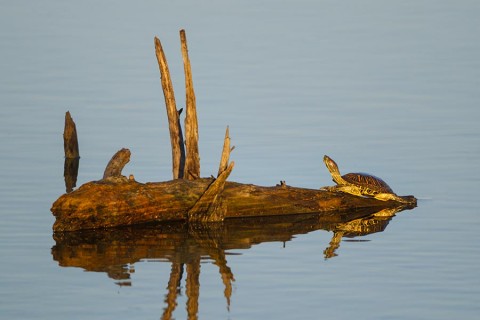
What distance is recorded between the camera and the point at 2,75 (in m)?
43.3

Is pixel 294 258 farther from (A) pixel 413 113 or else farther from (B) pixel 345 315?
(A) pixel 413 113

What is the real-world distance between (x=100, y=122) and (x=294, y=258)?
1466 centimetres

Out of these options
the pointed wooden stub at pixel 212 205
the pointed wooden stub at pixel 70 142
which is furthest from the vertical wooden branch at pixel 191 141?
the pointed wooden stub at pixel 70 142

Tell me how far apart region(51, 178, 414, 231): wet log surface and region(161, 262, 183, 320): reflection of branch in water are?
2648 millimetres

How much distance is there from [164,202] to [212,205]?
2.93ft

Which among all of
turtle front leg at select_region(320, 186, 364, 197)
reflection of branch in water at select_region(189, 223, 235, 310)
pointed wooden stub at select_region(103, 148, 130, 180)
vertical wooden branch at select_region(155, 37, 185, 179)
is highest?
vertical wooden branch at select_region(155, 37, 185, 179)

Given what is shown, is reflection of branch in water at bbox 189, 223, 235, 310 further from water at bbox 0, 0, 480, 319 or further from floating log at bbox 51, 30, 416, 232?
floating log at bbox 51, 30, 416, 232

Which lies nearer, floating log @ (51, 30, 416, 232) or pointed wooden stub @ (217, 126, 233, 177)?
floating log @ (51, 30, 416, 232)

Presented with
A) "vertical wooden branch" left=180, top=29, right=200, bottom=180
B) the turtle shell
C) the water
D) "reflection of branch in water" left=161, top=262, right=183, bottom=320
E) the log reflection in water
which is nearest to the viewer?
"reflection of branch in water" left=161, top=262, right=183, bottom=320

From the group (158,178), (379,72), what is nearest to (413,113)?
(379,72)

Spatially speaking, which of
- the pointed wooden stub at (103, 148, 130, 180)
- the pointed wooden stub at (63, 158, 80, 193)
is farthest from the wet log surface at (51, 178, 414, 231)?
the pointed wooden stub at (63, 158, 80, 193)

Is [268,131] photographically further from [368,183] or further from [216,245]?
[216,245]

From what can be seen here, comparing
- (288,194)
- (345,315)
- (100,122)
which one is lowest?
(345,315)

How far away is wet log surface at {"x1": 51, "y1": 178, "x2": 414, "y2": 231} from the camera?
2377 cm
